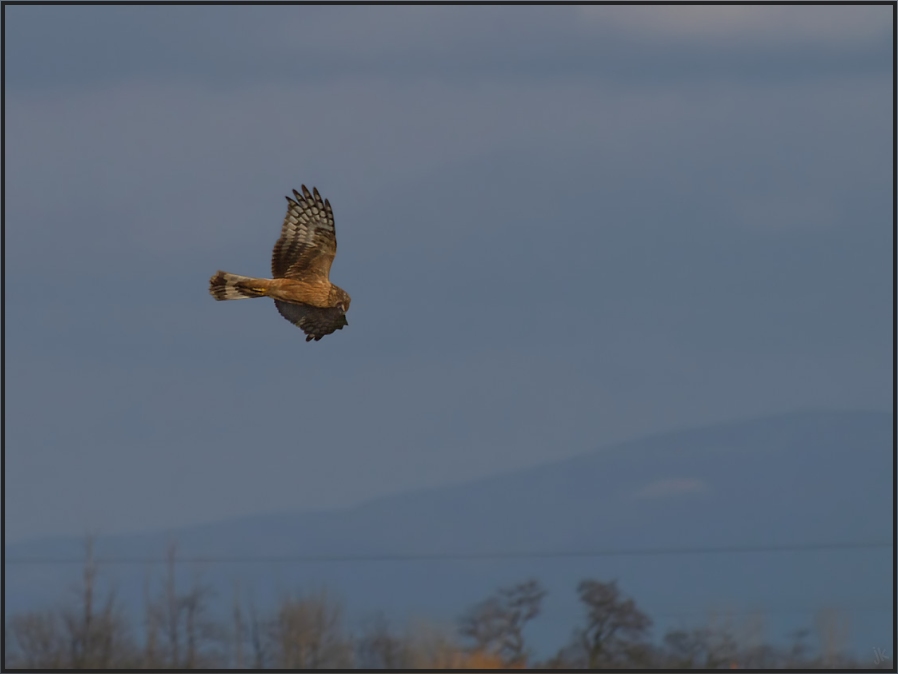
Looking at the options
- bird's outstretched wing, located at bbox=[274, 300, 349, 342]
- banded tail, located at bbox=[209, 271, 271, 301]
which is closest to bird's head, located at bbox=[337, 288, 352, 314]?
bird's outstretched wing, located at bbox=[274, 300, 349, 342]

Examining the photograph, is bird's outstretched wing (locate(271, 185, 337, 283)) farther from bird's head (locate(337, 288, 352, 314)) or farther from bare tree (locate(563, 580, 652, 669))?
bare tree (locate(563, 580, 652, 669))

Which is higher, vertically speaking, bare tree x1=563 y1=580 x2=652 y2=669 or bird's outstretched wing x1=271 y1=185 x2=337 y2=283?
bird's outstretched wing x1=271 y1=185 x2=337 y2=283

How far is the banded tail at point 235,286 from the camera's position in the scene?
18734 mm

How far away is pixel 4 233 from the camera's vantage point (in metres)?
25.8

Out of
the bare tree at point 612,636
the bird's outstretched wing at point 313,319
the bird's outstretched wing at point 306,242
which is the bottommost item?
the bare tree at point 612,636

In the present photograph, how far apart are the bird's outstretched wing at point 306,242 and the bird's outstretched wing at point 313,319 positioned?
56 cm

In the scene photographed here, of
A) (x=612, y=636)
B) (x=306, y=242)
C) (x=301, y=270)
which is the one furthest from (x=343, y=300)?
(x=612, y=636)

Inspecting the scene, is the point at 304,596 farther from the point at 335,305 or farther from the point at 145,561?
the point at 335,305

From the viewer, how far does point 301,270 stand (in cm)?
1919

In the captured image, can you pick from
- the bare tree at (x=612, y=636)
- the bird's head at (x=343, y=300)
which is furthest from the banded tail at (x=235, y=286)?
the bare tree at (x=612, y=636)

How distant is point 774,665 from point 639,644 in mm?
2638

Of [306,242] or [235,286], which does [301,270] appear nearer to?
[306,242]

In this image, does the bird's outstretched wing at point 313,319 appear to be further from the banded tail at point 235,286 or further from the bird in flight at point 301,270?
the banded tail at point 235,286

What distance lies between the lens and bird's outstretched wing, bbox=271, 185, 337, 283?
19.2 meters
